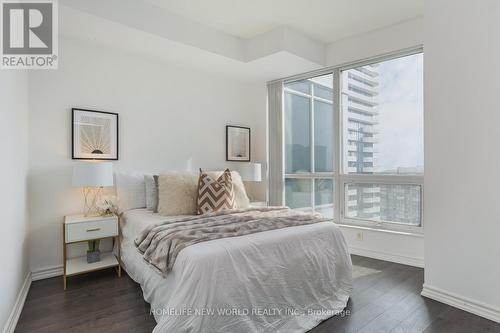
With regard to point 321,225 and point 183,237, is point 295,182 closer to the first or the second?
point 321,225

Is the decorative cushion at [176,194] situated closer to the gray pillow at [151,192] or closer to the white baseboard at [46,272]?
the gray pillow at [151,192]

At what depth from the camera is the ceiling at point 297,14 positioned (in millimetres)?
3039

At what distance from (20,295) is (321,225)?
8.27 ft

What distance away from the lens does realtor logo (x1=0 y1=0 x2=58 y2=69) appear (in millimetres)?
2131

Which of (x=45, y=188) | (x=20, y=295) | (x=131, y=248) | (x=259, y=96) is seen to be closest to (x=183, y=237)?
(x=131, y=248)

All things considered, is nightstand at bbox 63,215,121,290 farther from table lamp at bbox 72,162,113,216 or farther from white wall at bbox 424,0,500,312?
white wall at bbox 424,0,500,312

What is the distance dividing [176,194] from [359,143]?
2.45 metres

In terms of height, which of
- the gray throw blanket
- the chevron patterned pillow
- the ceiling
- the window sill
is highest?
the ceiling

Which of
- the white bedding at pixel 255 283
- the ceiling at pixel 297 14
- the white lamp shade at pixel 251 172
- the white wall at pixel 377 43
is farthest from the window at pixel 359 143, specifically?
the white bedding at pixel 255 283

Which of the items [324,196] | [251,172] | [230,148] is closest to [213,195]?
[251,172]

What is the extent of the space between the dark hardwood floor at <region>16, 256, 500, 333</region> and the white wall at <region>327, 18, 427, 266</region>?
0.43m

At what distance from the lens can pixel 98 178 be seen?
284cm

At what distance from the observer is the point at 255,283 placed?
6.23 feet

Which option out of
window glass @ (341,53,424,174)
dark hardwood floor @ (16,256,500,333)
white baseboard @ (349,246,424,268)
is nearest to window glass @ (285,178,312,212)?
window glass @ (341,53,424,174)
